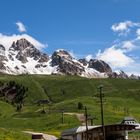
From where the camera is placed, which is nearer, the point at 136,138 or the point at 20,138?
the point at 20,138

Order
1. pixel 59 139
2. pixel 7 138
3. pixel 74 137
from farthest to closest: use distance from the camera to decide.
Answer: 1. pixel 59 139
2. pixel 74 137
3. pixel 7 138

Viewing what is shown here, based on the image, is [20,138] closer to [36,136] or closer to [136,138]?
[36,136]

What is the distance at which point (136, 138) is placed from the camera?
135 meters

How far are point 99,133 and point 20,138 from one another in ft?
68.2

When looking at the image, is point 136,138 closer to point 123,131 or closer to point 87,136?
point 123,131

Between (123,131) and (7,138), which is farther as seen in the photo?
(123,131)

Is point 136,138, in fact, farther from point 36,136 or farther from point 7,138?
point 7,138

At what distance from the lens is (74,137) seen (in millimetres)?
149250

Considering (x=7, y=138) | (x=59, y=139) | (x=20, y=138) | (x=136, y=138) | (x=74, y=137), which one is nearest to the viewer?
(x=7, y=138)

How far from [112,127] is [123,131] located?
387cm

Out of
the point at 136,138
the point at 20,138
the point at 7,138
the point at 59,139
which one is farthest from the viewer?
the point at 59,139

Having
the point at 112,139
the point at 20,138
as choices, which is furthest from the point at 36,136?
the point at 112,139

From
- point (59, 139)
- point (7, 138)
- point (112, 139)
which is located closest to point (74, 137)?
point (59, 139)

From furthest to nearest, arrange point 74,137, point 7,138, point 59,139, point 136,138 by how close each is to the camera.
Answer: point 59,139
point 74,137
point 136,138
point 7,138
